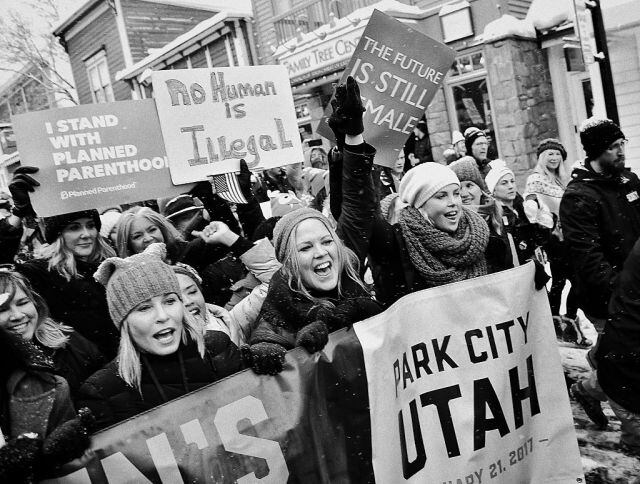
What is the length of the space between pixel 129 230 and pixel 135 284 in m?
1.51

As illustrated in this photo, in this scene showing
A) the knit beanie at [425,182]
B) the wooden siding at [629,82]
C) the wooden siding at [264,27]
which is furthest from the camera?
the wooden siding at [264,27]

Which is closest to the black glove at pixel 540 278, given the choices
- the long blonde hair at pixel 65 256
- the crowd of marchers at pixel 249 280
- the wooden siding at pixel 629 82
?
the crowd of marchers at pixel 249 280

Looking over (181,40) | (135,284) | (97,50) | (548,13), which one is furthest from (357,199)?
(97,50)

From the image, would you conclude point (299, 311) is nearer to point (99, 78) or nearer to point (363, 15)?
point (363, 15)

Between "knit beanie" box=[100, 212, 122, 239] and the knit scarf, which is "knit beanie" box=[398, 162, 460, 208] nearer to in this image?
the knit scarf

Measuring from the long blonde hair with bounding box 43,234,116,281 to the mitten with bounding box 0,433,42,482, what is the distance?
5.30ft

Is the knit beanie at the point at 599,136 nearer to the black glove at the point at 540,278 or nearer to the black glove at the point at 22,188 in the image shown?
the black glove at the point at 540,278

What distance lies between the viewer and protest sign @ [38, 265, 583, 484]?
212 centimetres

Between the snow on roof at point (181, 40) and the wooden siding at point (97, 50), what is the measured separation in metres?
1.24

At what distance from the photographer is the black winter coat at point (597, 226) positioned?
3650mm

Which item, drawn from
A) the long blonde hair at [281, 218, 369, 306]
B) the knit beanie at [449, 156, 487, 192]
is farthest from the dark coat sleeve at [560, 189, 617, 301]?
the long blonde hair at [281, 218, 369, 306]

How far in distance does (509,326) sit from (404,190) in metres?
0.97

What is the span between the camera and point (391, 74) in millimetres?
3549

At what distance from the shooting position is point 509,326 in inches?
107
